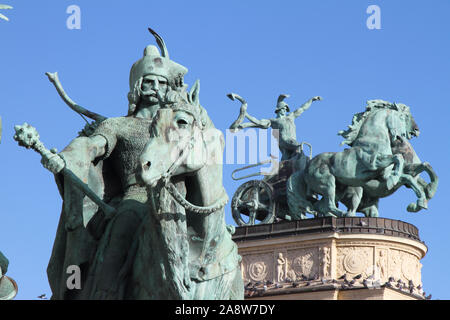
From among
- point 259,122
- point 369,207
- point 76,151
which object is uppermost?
point 259,122

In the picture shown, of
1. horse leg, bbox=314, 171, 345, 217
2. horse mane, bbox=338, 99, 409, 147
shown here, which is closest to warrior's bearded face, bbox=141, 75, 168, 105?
horse leg, bbox=314, 171, 345, 217

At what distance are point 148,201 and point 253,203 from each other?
28.0m

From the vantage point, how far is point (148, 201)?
757 centimetres

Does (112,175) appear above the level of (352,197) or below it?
below

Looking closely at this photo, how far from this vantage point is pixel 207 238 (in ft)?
25.6

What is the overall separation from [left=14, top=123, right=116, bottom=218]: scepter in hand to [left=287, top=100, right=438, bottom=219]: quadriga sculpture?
984 inches

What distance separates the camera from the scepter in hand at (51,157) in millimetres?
7789

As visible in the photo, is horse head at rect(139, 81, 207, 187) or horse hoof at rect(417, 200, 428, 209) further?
horse hoof at rect(417, 200, 428, 209)

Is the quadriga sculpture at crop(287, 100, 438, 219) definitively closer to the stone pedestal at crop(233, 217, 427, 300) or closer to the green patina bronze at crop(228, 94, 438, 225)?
the green patina bronze at crop(228, 94, 438, 225)

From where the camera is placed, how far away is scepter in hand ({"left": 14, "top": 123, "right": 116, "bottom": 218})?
7.79 m

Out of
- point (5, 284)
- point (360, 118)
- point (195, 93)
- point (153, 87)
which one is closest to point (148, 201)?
point (195, 93)

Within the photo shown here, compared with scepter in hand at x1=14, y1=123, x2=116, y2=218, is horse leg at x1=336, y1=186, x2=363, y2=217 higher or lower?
higher

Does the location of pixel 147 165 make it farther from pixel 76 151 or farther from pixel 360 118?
pixel 360 118
